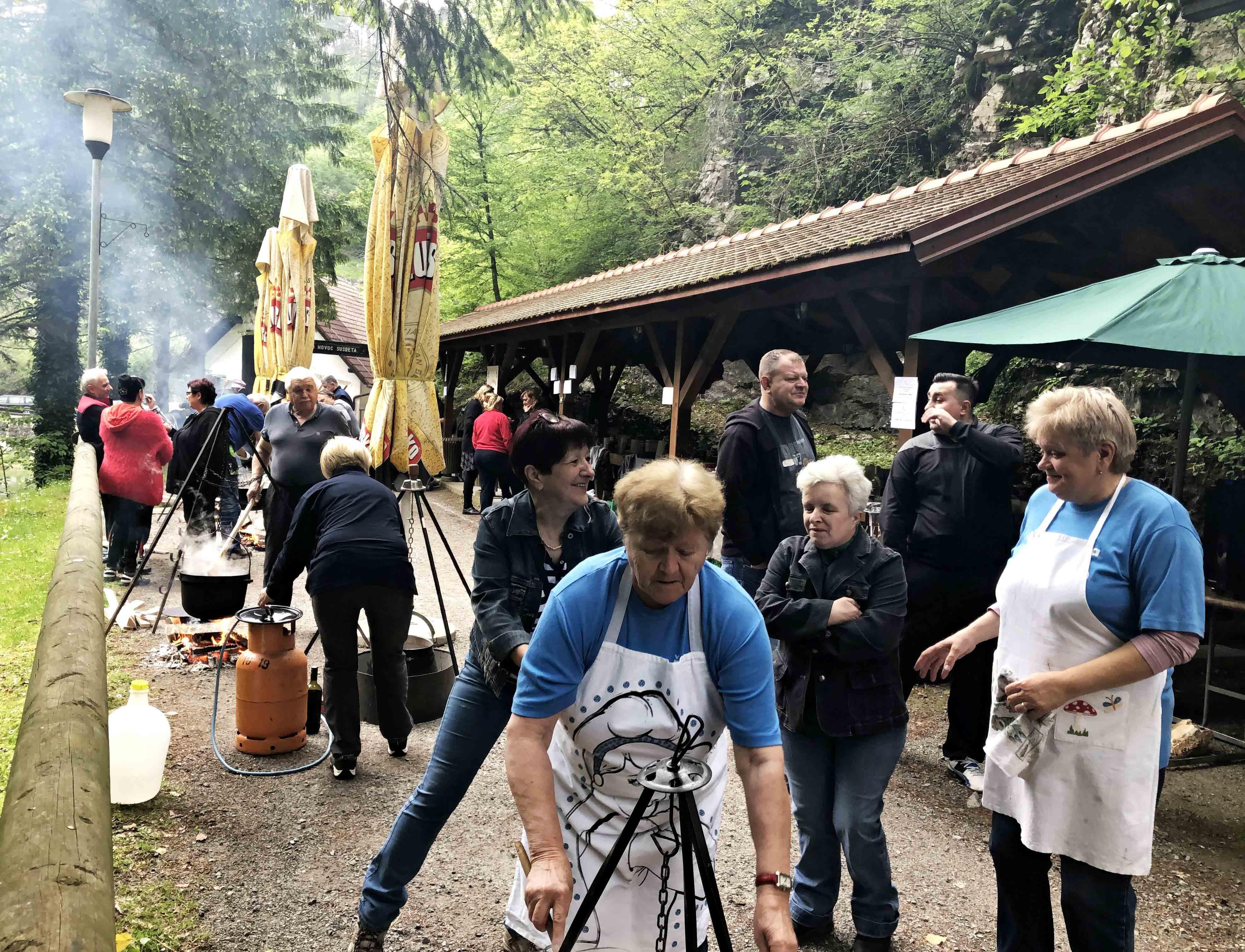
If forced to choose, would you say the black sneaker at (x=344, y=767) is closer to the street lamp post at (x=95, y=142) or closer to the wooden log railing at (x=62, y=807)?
the wooden log railing at (x=62, y=807)

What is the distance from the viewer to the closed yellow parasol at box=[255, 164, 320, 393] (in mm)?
8305

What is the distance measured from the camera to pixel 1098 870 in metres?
2.27

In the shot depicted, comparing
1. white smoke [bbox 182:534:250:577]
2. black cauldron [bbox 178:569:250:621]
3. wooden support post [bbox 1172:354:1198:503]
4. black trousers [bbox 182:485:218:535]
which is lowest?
black cauldron [bbox 178:569:250:621]

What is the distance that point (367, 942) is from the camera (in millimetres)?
2838

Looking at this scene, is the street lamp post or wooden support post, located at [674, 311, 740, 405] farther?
the street lamp post

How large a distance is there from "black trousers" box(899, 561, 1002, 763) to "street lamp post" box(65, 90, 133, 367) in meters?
8.84

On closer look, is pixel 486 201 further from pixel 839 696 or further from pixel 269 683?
pixel 839 696

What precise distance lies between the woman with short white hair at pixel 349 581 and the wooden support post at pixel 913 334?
3612mm

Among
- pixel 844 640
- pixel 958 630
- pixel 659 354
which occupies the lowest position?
pixel 958 630

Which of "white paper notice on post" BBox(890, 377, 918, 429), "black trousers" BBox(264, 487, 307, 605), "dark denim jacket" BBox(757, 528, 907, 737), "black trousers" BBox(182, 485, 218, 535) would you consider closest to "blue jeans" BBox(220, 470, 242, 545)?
"black trousers" BBox(182, 485, 218, 535)

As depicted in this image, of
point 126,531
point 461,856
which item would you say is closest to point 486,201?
point 126,531

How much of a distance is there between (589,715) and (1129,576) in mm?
1467

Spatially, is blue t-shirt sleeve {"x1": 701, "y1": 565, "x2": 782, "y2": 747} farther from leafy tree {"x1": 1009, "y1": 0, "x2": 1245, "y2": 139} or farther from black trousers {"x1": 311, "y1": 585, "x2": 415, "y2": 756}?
leafy tree {"x1": 1009, "y1": 0, "x2": 1245, "y2": 139}

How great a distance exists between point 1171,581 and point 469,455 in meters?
12.2
